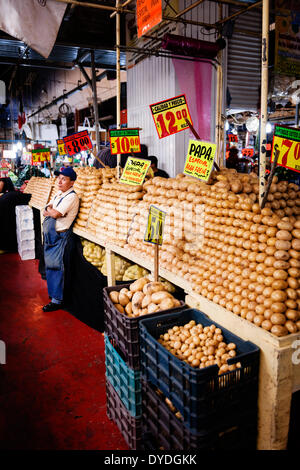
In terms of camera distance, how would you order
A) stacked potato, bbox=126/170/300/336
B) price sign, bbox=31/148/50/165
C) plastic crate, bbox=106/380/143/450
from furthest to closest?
price sign, bbox=31/148/50/165 → plastic crate, bbox=106/380/143/450 → stacked potato, bbox=126/170/300/336

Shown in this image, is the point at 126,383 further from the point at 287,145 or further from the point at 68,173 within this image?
the point at 68,173

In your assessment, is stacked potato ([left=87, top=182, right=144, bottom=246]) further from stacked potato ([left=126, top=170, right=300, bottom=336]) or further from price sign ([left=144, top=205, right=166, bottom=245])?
price sign ([left=144, top=205, right=166, bottom=245])

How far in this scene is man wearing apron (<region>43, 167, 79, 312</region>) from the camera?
4.98 m

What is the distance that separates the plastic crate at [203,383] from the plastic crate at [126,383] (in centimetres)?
15

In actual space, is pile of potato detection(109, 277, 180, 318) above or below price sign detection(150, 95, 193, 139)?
below

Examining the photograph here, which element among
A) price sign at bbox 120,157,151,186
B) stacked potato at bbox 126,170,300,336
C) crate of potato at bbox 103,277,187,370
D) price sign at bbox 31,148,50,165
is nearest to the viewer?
stacked potato at bbox 126,170,300,336

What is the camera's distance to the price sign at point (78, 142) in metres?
5.90

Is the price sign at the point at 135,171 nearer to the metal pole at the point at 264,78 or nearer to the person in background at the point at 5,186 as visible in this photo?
the metal pole at the point at 264,78

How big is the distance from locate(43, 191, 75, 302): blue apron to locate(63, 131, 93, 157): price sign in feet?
3.88

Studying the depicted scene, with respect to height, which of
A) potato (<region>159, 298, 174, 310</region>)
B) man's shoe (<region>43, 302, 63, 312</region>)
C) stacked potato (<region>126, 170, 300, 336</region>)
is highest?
stacked potato (<region>126, 170, 300, 336</region>)

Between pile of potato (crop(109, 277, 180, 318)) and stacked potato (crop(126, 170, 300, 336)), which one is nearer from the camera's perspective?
stacked potato (crop(126, 170, 300, 336))

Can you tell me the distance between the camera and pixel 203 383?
168 centimetres

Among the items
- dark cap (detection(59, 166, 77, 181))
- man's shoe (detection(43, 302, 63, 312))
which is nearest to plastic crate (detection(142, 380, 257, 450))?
man's shoe (detection(43, 302, 63, 312))

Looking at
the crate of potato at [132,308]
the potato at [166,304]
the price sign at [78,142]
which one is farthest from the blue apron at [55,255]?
the potato at [166,304]
